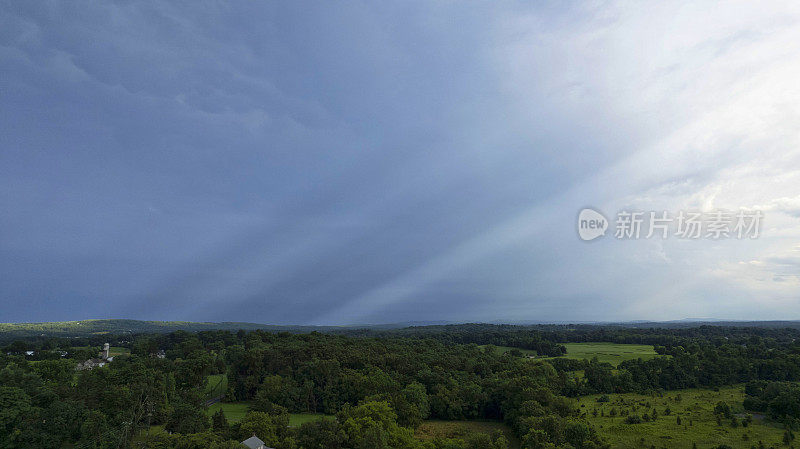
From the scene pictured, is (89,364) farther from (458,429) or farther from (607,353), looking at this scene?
(607,353)

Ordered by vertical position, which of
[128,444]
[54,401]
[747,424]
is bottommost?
[747,424]

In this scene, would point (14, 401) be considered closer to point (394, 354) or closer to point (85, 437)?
point (85, 437)

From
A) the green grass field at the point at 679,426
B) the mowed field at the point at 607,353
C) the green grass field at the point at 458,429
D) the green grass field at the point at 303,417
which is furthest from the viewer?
the mowed field at the point at 607,353

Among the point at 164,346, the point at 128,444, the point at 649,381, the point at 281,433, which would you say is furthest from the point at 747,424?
the point at 164,346

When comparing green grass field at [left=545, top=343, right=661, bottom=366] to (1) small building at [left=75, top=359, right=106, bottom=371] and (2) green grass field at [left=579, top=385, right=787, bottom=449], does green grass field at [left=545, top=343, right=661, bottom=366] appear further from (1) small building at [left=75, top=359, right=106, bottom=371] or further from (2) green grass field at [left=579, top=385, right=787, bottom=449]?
(1) small building at [left=75, top=359, right=106, bottom=371]

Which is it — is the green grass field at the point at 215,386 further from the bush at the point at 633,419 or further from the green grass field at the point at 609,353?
the green grass field at the point at 609,353

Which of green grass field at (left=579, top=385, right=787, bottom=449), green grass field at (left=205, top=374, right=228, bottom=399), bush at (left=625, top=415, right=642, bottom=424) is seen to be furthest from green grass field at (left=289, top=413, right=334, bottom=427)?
bush at (left=625, top=415, right=642, bottom=424)

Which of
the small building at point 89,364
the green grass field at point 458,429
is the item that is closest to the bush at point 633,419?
the green grass field at point 458,429
